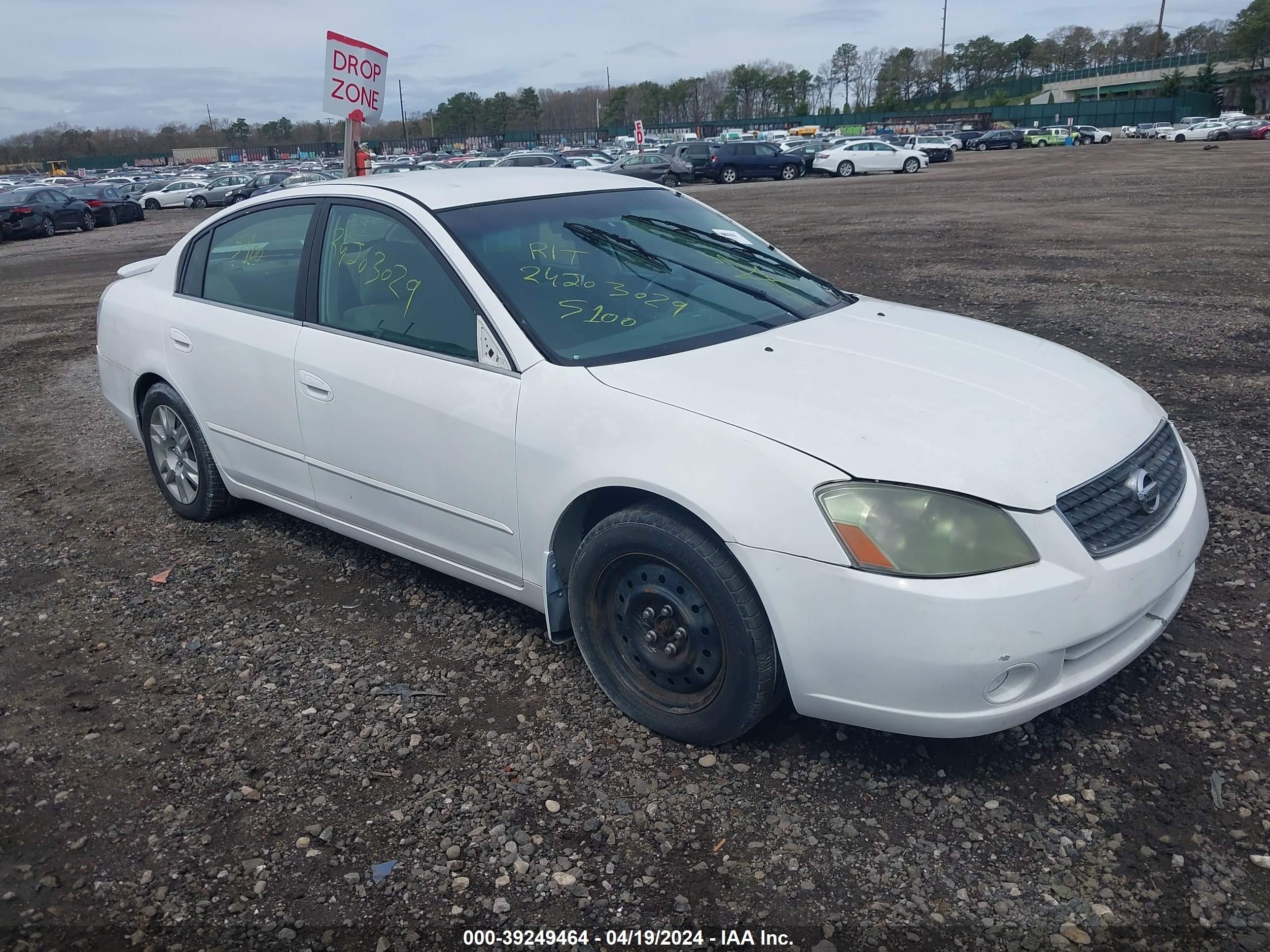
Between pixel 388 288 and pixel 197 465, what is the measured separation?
1.72 m

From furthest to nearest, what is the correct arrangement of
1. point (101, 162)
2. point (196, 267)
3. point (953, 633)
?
1. point (101, 162)
2. point (196, 267)
3. point (953, 633)

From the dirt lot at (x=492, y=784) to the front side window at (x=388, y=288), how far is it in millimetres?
1156

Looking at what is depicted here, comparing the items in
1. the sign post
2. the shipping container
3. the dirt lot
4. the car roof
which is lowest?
the dirt lot

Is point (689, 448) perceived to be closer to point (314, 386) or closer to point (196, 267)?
point (314, 386)

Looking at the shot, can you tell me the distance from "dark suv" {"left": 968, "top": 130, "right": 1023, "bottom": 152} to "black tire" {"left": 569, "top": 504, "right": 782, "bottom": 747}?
64179mm

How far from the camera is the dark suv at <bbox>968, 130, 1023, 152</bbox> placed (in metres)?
59.8

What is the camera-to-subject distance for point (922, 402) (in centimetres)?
285

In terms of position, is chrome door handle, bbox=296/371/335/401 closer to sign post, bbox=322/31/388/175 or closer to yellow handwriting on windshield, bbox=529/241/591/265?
yellow handwriting on windshield, bbox=529/241/591/265

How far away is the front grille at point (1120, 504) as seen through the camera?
2600 mm

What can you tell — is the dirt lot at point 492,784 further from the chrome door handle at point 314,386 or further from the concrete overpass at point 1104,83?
the concrete overpass at point 1104,83

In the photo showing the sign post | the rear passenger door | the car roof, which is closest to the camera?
the car roof

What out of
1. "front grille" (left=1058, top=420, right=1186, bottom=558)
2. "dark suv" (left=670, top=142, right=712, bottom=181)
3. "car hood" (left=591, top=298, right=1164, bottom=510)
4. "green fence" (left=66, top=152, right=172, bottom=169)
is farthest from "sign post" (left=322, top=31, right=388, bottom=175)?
"green fence" (left=66, top=152, right=172, bottom=169)

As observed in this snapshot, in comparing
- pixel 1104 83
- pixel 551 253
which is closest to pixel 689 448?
pixel 551 253

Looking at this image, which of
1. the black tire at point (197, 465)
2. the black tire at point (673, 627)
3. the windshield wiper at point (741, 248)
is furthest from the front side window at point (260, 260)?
the black tire at point (673, 627)
